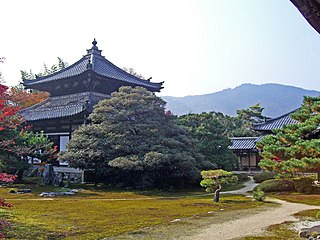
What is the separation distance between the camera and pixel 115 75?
26.1 meters

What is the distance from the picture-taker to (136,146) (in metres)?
18.4

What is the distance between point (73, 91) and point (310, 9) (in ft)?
83.0

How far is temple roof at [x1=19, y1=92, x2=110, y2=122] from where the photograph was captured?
22.7m

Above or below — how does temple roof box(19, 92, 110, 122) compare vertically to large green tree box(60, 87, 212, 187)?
above

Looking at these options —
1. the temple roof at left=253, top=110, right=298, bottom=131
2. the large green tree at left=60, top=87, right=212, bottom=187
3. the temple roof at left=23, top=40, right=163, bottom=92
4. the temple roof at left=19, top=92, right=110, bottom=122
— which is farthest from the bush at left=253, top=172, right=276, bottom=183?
the temple roof at left=19, top=92, right=110, bottom=122

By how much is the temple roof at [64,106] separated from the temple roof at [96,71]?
158 cm

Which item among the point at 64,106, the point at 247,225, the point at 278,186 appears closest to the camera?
the point at 247,225

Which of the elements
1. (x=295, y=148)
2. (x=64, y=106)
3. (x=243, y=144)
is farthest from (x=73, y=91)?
(x=243, y=144)

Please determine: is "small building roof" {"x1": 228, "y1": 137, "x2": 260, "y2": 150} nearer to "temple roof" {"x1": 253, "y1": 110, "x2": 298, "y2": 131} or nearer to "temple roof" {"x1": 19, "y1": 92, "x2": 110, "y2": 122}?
"temple roof" {"x1": 253, "y1": 110, "x2": 298, "y2": 131}

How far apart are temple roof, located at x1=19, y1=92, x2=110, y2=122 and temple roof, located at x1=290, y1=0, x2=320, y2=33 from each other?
20179mm

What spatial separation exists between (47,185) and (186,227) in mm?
14716

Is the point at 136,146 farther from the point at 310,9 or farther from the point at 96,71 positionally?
the point at 310,9

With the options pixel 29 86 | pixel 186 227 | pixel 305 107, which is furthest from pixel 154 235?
pixel 29 86

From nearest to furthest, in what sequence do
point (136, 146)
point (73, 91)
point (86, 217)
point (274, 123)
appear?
point (86, 217)
point (136, 146)
point (73, 91)
point (274, 123)
